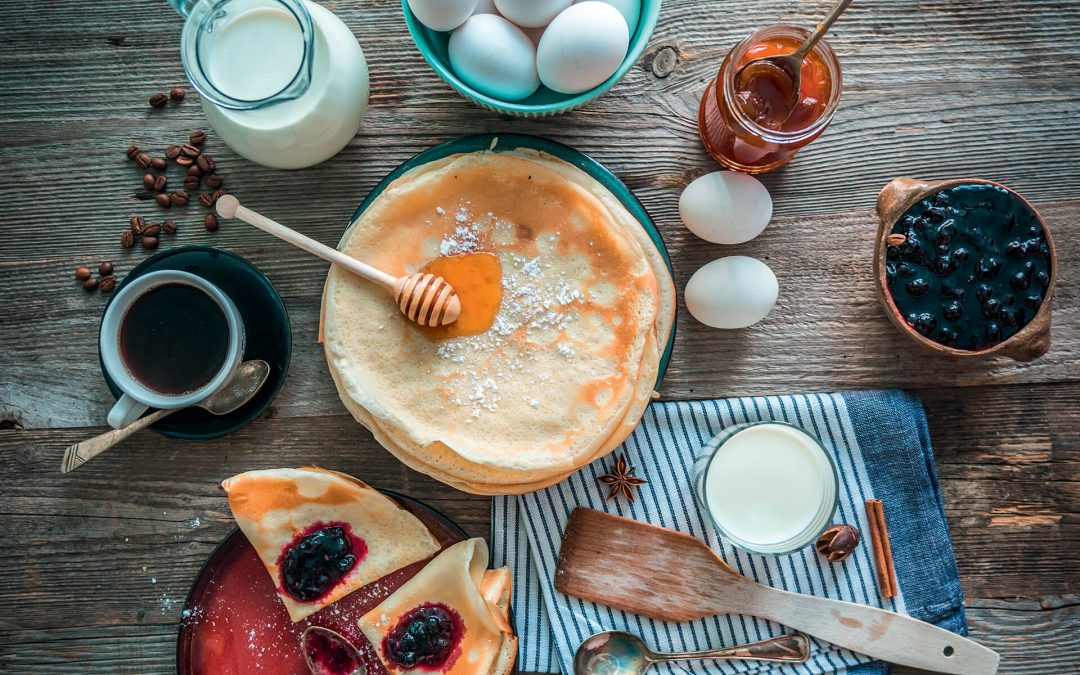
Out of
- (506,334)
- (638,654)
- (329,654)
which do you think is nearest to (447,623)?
(329,654)

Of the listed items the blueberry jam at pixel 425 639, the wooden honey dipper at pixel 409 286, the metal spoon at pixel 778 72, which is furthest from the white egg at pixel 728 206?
the blueberry jam at pixel 425 639

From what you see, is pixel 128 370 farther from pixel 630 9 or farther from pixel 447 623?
pixel 630 9

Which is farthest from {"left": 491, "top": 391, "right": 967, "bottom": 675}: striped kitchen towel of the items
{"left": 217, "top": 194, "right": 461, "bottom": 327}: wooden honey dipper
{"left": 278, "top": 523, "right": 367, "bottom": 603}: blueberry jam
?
{"left": 217, "top": 194, "right": 461, "bottom": 327}: wooden honey dipper

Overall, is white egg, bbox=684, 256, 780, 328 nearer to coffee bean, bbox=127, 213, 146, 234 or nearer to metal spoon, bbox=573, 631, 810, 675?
metal spoon, bbox=573, 631, 810, 675

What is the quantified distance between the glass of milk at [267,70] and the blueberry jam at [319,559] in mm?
804

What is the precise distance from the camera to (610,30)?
4.18 ft

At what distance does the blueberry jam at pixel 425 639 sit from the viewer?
150 centimetres

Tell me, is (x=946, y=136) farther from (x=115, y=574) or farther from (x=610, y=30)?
(x=115, y=574)

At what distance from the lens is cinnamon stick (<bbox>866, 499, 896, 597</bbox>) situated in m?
1.59

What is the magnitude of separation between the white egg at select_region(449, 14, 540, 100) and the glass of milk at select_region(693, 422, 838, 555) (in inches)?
32.9

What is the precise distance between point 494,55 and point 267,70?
0.43 meters

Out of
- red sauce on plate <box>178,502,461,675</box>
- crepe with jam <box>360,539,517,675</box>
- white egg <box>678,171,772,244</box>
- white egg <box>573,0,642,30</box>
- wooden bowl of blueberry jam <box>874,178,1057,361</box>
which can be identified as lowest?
red sauce on plate <box>178,502,461,675</box>

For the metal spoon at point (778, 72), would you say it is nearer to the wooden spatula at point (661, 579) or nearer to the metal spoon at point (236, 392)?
the wooden spatula at point (661, 579)

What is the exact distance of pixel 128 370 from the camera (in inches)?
56.8
